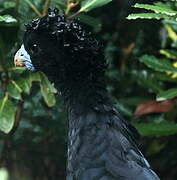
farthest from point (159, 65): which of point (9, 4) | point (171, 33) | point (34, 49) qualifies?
point (34, 49)

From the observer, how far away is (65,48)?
2639 mm

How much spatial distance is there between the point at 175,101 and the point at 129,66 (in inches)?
32.7

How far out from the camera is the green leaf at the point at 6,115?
120 inches

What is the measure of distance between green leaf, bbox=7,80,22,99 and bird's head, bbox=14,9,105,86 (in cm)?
47

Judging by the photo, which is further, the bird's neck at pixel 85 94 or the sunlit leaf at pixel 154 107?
the sunlit leaf at pixel 154 107

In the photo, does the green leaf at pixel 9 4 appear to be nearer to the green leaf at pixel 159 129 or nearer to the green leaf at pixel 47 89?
the green leaf at pixel 47 89

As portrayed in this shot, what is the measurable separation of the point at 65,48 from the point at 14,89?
2.17 feet

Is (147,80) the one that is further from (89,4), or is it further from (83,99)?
(83,99)

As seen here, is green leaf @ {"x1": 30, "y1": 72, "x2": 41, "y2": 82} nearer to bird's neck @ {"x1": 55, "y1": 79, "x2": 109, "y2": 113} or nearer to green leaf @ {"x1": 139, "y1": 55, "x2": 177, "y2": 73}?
bird's neck @ {"x1": 55, "y1": 79, "x2": 109, "y2": 113}

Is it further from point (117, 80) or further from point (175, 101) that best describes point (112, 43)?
point (175, 101)

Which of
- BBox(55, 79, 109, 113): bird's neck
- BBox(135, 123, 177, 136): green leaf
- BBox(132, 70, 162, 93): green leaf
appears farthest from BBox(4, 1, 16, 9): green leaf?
BBox(132, 70, 162, 93): green leaf

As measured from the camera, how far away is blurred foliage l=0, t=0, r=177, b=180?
10.6 feet

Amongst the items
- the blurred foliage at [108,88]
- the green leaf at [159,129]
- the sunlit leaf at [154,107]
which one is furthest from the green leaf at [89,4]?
the sunlit leaf at [154,107]

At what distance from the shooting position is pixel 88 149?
8.48 ft
